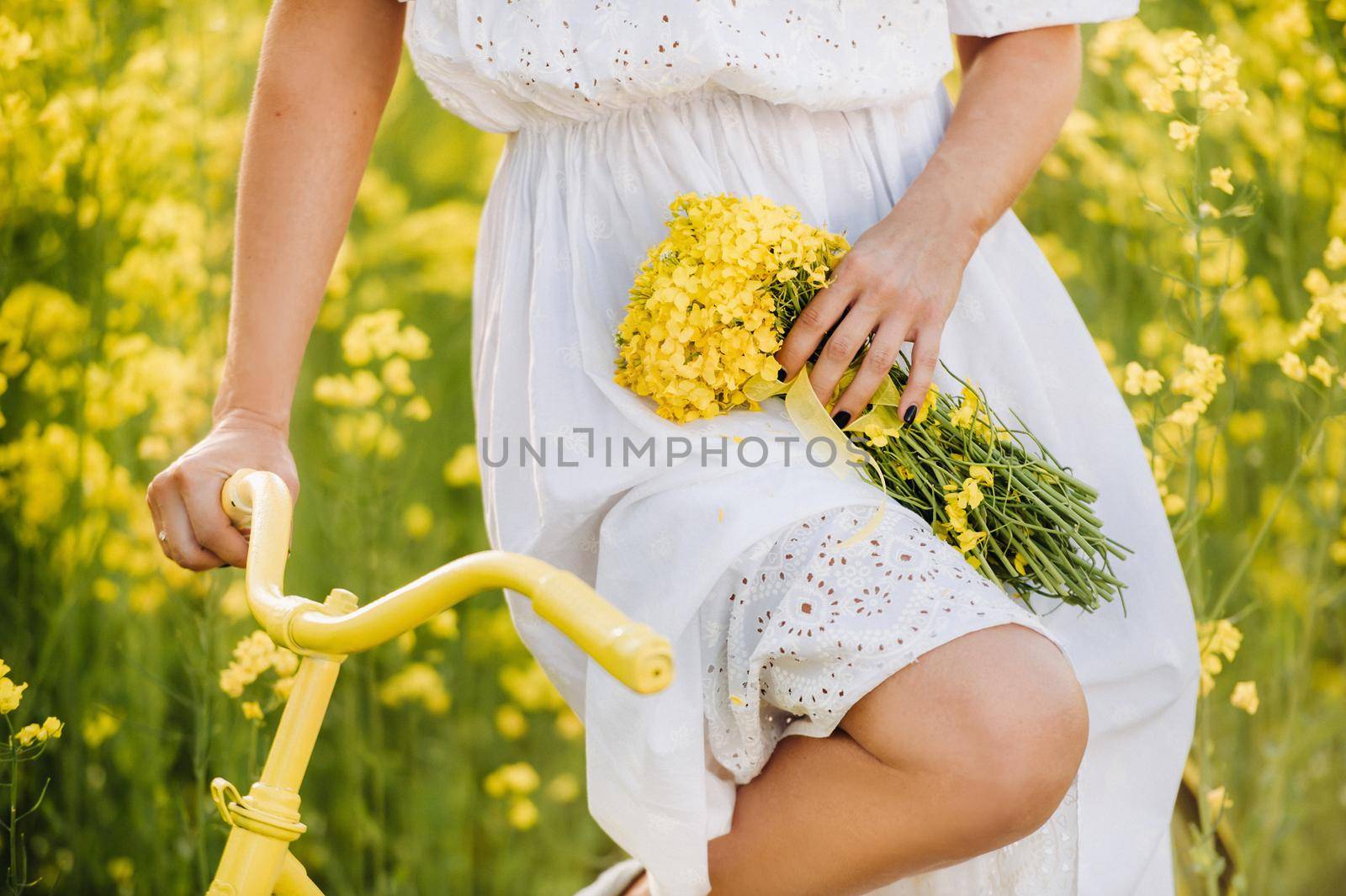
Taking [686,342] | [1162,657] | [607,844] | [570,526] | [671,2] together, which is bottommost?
[607,844]

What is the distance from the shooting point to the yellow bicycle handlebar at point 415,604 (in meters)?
0.63

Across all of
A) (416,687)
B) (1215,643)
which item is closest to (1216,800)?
(1215,643)

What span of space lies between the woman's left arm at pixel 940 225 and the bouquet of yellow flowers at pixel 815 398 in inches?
1.0

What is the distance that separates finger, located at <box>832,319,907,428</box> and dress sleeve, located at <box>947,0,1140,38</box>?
38cm

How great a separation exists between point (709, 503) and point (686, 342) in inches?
5.1

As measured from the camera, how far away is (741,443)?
1031 mm

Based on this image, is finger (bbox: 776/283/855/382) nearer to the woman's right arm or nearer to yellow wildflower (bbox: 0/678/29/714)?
the woman's right arm

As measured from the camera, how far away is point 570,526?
111cm

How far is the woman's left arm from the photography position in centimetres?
103

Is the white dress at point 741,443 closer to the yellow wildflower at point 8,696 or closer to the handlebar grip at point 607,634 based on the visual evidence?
the handlebar grip at point 607,634

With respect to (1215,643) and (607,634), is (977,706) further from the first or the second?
(1215,643)

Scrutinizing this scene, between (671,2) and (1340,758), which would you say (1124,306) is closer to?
(1340,758)

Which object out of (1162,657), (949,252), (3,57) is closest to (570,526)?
(949,252)

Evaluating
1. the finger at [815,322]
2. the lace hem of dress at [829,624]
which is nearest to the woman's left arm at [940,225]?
the finger at [815,322]
